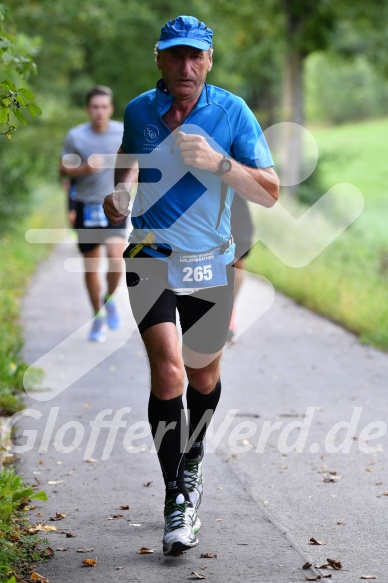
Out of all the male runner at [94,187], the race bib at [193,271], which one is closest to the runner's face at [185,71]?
the race bib at [193,271]

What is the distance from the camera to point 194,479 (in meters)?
5.32

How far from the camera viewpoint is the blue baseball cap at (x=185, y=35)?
4.81 meters

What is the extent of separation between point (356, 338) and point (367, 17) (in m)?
15.2

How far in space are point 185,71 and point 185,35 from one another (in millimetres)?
158

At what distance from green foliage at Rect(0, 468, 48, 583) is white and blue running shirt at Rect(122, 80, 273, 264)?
1351mm

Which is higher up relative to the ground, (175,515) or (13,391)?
(175,515)

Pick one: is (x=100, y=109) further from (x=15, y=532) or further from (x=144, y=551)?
(x=144, y=551)

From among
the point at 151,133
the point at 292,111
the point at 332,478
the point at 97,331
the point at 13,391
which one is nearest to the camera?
the point at 151,133

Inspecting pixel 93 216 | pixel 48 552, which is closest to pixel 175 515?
pixel 48 552

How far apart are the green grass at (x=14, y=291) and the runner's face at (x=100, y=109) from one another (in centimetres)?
219

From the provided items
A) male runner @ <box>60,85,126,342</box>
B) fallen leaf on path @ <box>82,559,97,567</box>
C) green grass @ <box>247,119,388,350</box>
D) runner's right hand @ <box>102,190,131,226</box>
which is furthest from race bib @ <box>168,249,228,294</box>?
green grass @ <box>247,119,388,350</box>

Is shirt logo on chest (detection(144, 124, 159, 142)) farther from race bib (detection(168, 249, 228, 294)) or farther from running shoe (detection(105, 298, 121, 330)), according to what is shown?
running shoe (detection(105, 298, 121, 330))

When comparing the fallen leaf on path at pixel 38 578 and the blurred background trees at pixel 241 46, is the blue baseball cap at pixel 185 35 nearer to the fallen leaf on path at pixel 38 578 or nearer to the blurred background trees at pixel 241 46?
the fallen leaf on path at pixel 38 578

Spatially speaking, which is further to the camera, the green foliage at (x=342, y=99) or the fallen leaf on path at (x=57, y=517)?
the green foliage at (x=342, y=99)
